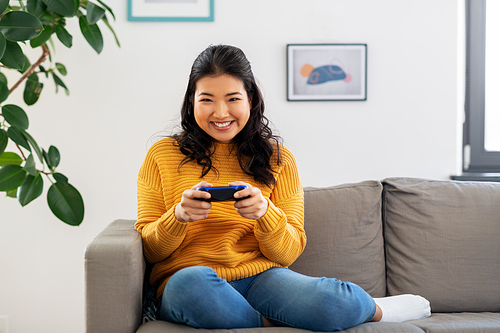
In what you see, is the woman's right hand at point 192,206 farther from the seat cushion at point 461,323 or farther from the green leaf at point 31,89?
the green leaf at point 31,89

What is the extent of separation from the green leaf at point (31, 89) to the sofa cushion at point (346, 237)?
124 centimetres

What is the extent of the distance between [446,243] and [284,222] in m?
0.66

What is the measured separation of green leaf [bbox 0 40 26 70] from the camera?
134 cm

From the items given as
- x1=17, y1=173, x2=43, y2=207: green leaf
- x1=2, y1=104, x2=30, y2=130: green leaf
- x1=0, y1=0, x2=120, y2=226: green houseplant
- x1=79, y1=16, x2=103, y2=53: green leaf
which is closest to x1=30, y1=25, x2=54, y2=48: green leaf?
x1=0, y1=0, x2=120, y2=226: green houseplant

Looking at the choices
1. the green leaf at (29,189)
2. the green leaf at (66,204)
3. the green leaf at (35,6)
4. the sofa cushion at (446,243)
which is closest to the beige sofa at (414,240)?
the sofa cushion at (446,243)

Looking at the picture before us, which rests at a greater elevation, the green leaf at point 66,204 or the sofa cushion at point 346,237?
the green leaf at point 66,204

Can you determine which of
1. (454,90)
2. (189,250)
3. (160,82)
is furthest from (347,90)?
(189,250)

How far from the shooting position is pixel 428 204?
5.05 ft

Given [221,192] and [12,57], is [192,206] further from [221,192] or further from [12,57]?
[12,57]

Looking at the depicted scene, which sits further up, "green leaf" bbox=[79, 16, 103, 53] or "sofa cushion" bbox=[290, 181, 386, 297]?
"green leaf" bbox=[79, 16, 103, 53]

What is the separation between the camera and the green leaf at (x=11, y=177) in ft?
4.18

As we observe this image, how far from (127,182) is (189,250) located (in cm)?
93

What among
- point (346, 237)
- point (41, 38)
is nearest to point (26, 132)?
point (41, 38)

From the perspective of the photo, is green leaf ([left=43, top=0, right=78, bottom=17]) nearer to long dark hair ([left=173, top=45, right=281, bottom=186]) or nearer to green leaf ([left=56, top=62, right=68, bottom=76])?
long dark hair ([left=173, top=45, right=281, bottom=186])
